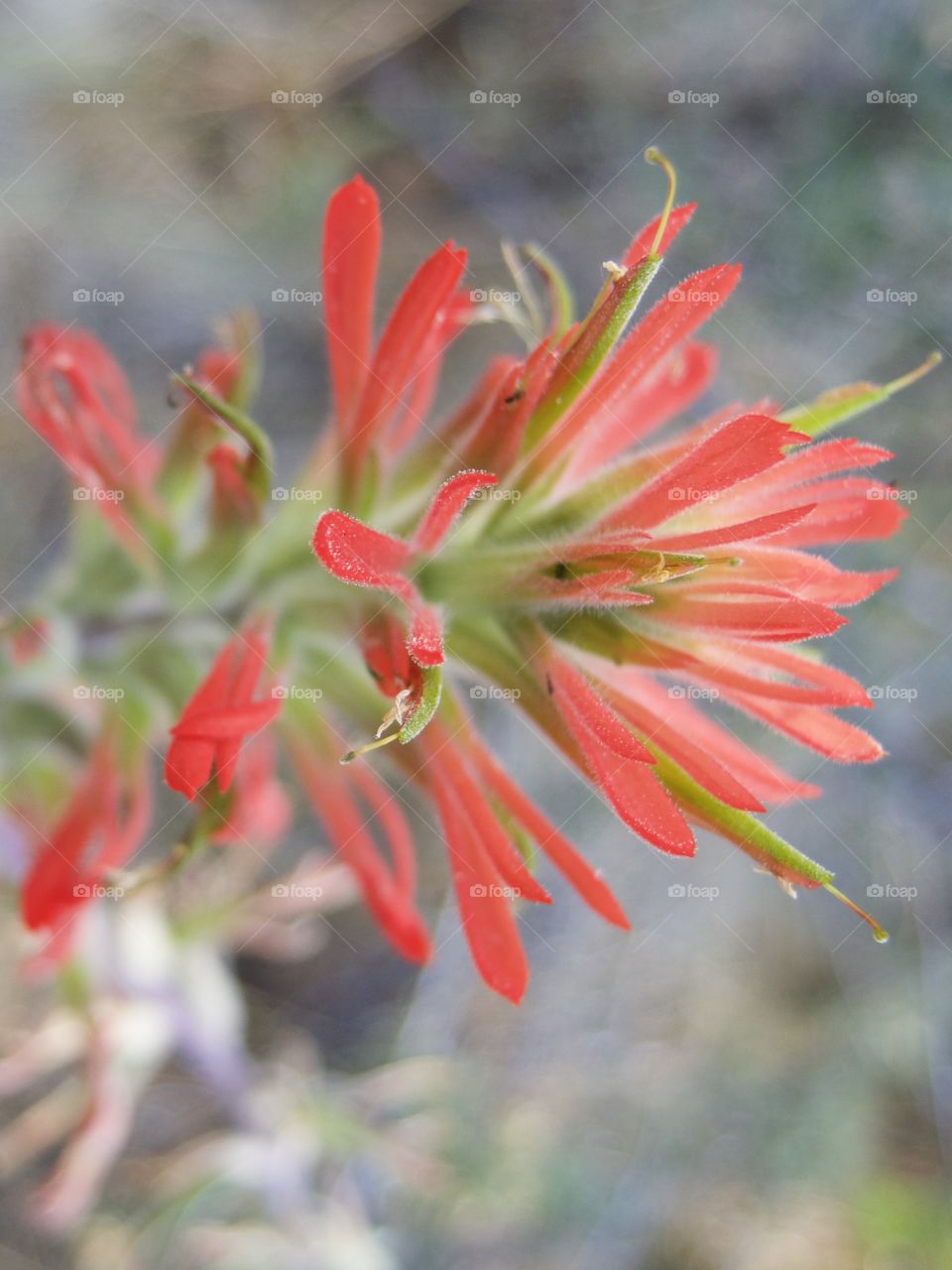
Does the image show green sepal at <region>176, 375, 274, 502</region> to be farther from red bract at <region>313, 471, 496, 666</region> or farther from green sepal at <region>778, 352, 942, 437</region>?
green sepal at <region>778, 352, 942, 437</region>

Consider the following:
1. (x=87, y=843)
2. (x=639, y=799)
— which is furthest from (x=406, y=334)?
(x=87, y=843)

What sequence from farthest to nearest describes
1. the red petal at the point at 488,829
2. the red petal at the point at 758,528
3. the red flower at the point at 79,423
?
1. the red flower at the point at 79,423
2. the red petal at the point at 488,829
3. the red petal at the point at 758,528

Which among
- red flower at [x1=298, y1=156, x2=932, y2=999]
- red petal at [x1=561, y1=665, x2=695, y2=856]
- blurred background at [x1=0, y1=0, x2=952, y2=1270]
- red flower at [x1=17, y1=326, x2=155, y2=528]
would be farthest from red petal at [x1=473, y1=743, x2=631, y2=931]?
blurred background at [x1=0, y1=0, x2=952, y2=1270]

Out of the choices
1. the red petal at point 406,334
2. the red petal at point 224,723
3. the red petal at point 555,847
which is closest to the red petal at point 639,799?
the red petal at point 555,847

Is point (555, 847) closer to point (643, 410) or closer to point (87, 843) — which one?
point (643, 410)

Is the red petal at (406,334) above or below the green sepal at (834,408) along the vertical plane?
above

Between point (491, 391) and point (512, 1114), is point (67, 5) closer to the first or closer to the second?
point (491, 391)

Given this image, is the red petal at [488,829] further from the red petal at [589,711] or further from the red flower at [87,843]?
the red flower at [87,843]

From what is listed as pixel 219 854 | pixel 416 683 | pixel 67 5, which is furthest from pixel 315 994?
pixel 67 5
